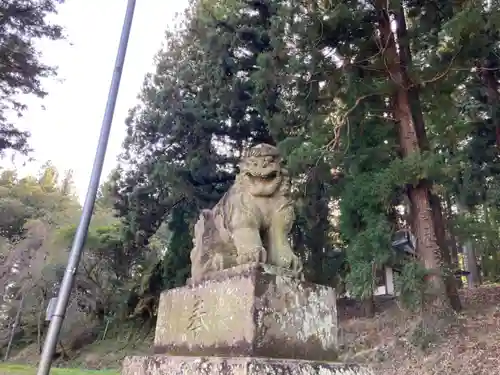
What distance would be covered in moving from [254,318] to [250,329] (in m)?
0.05

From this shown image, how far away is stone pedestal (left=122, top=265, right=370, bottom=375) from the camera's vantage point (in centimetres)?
184

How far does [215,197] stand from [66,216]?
35.2 feet

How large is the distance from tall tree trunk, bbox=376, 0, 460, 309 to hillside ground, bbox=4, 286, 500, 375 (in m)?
0.46

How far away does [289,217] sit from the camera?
101 inches

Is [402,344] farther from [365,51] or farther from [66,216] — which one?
[66,216]

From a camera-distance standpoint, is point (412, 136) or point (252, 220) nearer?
point (252, 220)

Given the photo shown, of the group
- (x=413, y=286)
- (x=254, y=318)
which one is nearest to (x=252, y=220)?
(x=254, y=318)

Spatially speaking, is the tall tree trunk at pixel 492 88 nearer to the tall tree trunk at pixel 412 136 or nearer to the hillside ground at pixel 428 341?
the tall tree trunk at pixel 412 136

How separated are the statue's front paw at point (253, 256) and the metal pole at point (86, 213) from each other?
7.77ft

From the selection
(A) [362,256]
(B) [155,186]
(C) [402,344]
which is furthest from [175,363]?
(B) [155,186]

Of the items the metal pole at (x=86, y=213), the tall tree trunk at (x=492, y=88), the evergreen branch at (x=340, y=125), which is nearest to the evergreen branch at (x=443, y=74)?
the evergreen branch at (x=340, y=125)

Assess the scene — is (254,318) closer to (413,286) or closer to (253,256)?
(253,256)

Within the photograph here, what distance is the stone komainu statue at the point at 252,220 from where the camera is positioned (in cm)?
239

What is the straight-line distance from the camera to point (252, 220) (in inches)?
96.4
